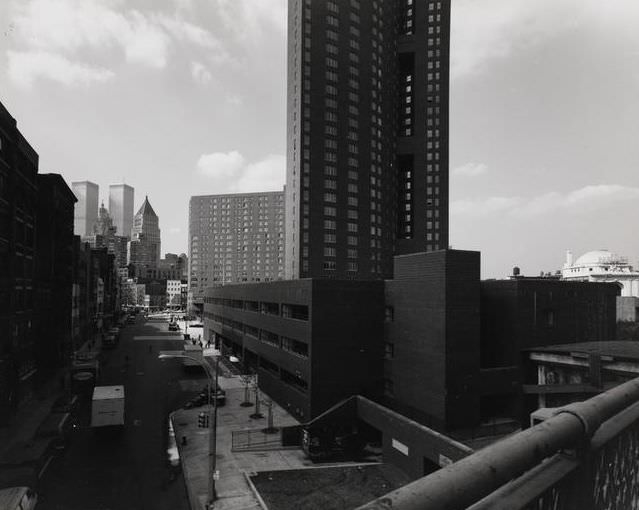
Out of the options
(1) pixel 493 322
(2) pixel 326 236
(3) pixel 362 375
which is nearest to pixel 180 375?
(3) pixel 362 375

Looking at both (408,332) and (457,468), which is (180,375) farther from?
(457,468)

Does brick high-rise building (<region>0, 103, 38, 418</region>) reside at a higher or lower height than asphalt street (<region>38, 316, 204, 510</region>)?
higher

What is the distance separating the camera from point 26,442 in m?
32.9

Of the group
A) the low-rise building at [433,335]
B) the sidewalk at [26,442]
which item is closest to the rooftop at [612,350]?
the low-rise building at [433,335]

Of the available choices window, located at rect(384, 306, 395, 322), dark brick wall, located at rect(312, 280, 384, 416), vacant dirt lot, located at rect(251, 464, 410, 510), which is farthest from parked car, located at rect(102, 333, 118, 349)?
vacant dirt lot, located at rect(251, 464, 410, 510)

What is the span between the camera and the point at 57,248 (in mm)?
60312

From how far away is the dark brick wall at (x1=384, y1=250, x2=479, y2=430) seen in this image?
31.5 meters

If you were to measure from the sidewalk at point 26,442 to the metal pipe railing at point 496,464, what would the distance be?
102ft

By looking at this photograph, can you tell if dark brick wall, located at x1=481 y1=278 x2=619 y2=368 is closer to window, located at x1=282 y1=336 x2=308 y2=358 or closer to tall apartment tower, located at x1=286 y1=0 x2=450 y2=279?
window, located at x1=282 y1=336 x2=308 y2=358

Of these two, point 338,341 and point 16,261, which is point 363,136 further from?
point 16,261

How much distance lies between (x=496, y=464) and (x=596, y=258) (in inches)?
6583

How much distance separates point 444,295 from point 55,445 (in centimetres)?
2896

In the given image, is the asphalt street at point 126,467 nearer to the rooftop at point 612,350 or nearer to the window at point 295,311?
the window at point 295,311

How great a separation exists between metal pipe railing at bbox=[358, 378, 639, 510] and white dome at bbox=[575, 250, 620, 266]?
161581 millimetres
